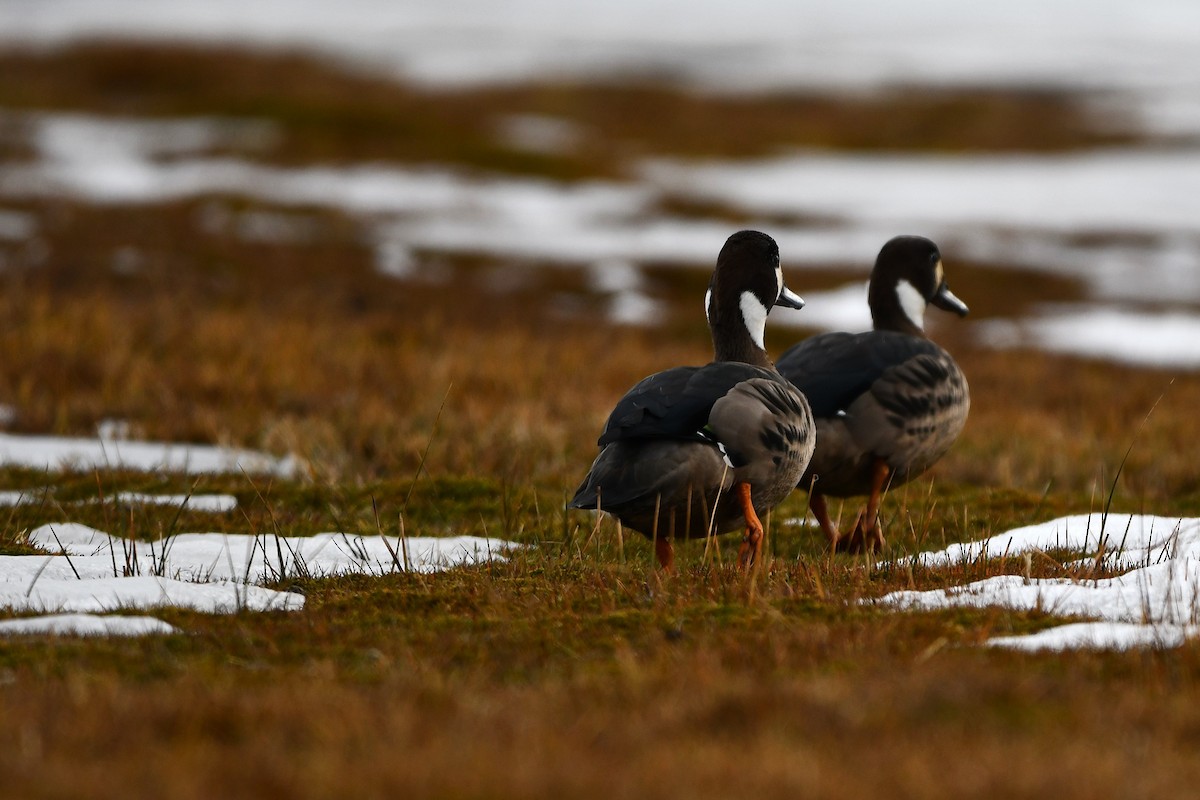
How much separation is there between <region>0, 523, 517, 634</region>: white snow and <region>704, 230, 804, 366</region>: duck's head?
67.6 inches

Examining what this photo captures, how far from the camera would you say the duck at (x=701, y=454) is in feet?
20.0

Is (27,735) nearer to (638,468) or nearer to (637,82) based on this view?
(638,468)

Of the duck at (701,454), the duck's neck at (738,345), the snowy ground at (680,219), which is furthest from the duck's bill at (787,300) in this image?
the snowy ground at (680,219)

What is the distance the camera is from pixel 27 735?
11.4ft

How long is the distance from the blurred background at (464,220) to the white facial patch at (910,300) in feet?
10.8

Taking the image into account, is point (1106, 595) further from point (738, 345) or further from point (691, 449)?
point (738, 345)

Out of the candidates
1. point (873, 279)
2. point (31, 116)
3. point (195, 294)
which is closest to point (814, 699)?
point (873, 279)

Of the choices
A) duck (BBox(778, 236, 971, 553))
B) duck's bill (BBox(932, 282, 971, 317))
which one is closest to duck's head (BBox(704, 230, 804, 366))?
duck (BBox(778, 236, 971, 553))

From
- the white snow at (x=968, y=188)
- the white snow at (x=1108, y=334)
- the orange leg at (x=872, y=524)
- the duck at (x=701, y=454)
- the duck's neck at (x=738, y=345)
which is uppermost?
the white snow at (x=968, y=188)

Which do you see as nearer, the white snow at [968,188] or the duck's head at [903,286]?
the duck's head at [903,286]

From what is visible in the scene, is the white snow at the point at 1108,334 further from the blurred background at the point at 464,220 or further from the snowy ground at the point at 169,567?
the snowy ground at the point at 169,567

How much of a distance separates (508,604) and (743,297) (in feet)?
9.16

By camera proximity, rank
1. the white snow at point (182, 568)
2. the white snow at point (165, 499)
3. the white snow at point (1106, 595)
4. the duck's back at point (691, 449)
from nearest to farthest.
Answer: the white snow at point (1106, 595) < the white snow at point (182, 568) < the duck's back at point (691, 449) < the white snow at point (165, 499)

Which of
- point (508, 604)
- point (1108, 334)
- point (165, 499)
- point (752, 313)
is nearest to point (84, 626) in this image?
point (508, 604)
